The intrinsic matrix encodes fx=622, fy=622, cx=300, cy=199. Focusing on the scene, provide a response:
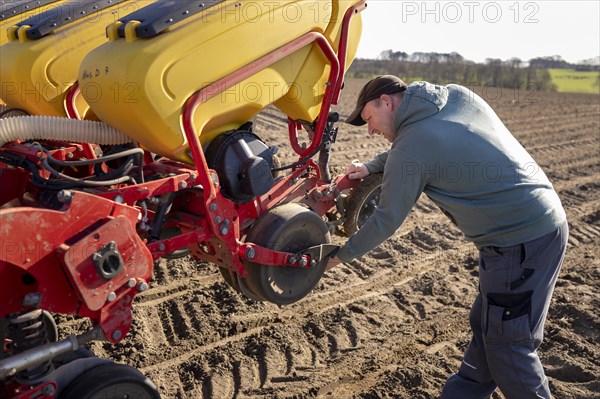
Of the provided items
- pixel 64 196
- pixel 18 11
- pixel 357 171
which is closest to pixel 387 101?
pixel 357 171

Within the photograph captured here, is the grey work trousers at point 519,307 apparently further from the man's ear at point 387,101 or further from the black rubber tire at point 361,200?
the black rubber tire at point 361,200

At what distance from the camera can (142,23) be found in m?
3.05

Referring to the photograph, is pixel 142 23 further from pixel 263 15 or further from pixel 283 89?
pixel 283 89

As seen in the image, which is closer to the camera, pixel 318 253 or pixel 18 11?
pixel 318 253

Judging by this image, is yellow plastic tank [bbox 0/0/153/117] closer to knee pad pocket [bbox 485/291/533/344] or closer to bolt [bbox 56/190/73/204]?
bolt [bbox 56/190/73/204]

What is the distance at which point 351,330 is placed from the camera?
445 cm

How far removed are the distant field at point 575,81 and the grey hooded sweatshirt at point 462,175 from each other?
2620 cm

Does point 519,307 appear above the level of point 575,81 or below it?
above

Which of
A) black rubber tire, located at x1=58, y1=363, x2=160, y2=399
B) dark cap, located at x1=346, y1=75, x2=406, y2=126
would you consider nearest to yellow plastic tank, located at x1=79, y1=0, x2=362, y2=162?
dark cap, located at x1=346, y1=75, x2=406, y2=126

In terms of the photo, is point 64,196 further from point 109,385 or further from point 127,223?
point 109,385

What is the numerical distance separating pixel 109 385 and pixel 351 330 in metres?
2.09

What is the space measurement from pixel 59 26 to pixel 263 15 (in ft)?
4.83

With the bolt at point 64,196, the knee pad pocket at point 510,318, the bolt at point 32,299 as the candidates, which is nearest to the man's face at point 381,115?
the knee pad pocket at point 510,318

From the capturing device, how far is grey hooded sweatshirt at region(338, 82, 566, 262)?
9.56 feet
